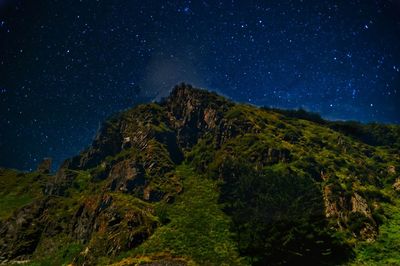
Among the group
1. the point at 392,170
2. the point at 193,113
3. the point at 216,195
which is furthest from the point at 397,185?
the point at 193,113

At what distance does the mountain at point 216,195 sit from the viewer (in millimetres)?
66250

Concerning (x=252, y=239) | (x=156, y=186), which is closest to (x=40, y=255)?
(x=156, y=186)

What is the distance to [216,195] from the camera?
9431 cm

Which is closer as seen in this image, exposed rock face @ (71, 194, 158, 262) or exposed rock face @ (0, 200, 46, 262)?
exposed rock face @ (71, 194, 158, 262)

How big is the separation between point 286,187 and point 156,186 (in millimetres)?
37581

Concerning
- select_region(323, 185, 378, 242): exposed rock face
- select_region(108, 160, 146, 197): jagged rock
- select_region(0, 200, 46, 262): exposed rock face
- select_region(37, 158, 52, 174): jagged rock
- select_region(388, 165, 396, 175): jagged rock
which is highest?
select_region(37, 158, 52, 174): jagged rock

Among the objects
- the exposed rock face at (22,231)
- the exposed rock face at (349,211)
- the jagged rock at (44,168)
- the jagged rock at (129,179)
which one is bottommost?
the exposed rock face at (22,231)

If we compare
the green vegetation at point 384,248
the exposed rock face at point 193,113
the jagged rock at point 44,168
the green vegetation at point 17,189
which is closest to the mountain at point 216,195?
the green vegetation at point 384,248

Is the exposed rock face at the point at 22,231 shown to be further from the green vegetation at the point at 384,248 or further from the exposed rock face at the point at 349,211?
the green vegetation at the point at 384,248

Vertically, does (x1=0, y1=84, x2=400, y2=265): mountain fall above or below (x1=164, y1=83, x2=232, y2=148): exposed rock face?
below

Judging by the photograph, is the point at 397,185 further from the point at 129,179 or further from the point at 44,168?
the point at 44,168

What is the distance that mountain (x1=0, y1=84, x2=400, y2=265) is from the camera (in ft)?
217

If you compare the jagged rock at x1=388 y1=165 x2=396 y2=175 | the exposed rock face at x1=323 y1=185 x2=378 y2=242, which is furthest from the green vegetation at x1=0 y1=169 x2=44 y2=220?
the jagged rock at x1=388 y1=165 x2=396 y2=175

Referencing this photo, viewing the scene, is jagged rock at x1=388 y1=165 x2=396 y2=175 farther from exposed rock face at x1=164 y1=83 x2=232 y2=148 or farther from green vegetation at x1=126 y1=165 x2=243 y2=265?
exposed rock face at x1=164 y1=83 x2=232 y2=148
